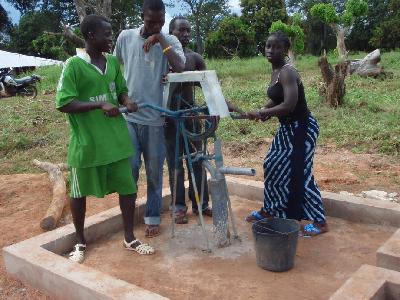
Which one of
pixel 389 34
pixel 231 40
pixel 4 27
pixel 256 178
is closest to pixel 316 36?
pixel 389 34

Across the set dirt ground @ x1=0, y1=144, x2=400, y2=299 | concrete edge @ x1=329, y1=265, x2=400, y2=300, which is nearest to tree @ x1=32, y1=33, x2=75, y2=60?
dirt ground @ x1=0, y1=144, x2=400, y2=299

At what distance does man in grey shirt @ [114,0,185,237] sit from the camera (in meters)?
3.28

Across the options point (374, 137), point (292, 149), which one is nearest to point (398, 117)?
point (374, 137)

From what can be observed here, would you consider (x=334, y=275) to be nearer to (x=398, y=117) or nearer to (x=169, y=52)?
(x=169, y=52)

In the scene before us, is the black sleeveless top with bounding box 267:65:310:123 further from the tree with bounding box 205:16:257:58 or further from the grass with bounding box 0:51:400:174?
the tree with bounding box 205:16:257:58

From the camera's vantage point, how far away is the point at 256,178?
5543 millimetres

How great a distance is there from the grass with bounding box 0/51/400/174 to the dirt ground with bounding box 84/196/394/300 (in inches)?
131

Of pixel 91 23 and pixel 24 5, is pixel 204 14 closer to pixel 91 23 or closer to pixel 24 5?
pixel 24 5

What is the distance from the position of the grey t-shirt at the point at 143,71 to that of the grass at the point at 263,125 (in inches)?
148

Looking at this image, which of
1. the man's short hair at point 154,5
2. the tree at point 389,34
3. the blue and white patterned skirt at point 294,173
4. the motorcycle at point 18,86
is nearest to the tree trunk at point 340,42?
the motorcycle at point 18,86

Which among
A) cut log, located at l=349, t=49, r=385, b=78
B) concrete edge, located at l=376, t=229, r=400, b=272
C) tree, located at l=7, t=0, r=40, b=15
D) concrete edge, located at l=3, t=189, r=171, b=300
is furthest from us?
tree, located at l=7, t=0, r=40, b=15

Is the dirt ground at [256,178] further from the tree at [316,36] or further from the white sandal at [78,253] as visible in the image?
the tree at [316,36]

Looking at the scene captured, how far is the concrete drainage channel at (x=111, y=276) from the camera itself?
2.49m

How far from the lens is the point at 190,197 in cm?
420
